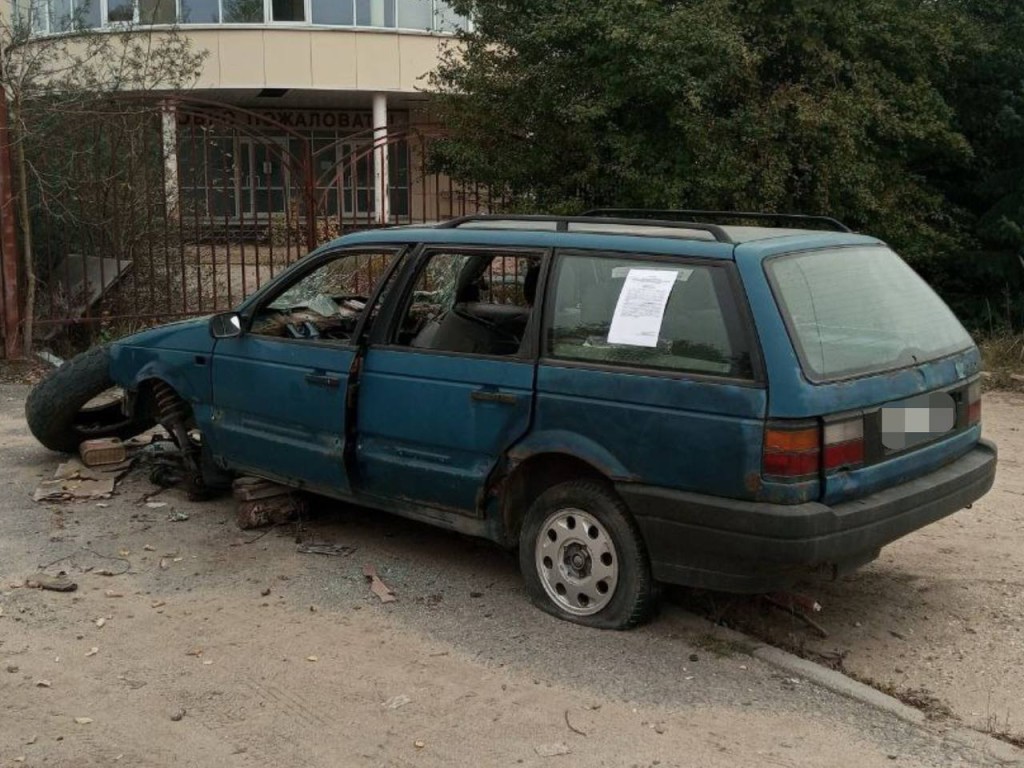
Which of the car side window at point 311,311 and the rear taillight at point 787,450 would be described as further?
the car side window at point 311,311

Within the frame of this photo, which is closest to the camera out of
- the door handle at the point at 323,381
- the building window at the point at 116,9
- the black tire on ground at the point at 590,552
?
the black tire on ground at the point at 590,552

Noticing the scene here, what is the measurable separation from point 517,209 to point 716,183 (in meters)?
2.23

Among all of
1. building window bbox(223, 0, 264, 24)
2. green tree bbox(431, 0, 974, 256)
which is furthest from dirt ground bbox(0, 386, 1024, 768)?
building window bbox(223, 0, 264, 24)

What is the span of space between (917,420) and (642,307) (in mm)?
1178

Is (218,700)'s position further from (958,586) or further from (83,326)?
(83,326)

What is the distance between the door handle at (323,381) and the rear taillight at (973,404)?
111 inches

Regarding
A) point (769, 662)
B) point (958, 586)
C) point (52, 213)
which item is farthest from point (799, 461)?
point (52, 213)

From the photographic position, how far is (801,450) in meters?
4.04

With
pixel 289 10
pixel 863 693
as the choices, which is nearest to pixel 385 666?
pixel 863 693

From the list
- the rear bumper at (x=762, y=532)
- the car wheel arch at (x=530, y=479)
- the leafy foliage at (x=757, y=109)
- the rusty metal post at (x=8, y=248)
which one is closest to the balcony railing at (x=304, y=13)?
the leafy foliage at (x=757, y=109)

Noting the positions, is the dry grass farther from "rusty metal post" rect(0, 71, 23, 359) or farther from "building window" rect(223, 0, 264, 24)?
"building window" rect(223, 0, 264, 24)

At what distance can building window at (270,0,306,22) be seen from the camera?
2414cm

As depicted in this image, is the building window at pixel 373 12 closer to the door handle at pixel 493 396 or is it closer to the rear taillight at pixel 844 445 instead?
the door handle at pixel 493 396

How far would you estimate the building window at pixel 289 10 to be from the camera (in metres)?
24.1
